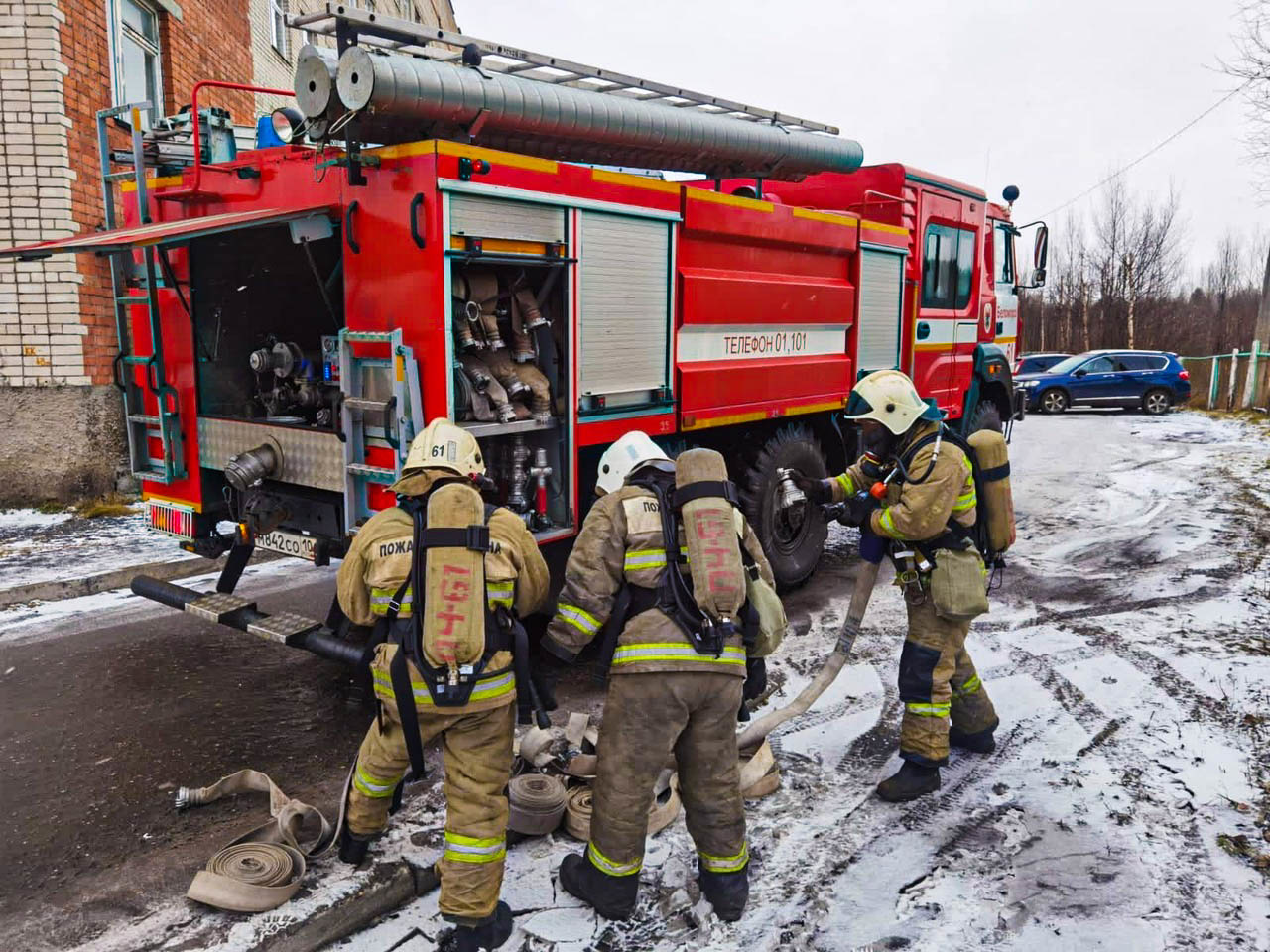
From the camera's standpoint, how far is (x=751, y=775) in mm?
3756

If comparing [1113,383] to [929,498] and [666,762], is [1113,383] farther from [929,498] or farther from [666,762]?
[666,762]

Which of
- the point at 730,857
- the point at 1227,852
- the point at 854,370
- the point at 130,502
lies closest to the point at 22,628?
the point at 130,502

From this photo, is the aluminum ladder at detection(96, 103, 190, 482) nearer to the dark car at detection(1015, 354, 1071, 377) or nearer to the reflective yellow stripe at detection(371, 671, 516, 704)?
the reflective yellow stripe at detection(371, 671, 516, 704)

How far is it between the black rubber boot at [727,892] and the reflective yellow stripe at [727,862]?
0.02m

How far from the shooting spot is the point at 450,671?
2.79 m

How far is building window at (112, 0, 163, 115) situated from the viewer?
8.68 metres

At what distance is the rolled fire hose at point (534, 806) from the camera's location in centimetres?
343

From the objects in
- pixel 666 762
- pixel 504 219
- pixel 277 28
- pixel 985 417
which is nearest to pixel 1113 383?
pixel 985 417

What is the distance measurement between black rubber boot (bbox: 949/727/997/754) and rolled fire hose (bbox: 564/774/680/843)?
139 cm

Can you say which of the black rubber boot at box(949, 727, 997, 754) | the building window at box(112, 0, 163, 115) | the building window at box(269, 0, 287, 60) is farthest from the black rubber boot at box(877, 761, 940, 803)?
the building window at box(269, 0, 287, 60)

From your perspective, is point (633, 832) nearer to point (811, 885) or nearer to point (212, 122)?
point (811, 885)

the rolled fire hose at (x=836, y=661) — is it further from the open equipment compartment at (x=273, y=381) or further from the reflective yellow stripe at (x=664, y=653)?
the open equipment compartment at (x=273, y=381)

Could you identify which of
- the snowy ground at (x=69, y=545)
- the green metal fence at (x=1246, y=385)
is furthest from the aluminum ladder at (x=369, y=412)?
the green metal fence at (x=1246, y=385)

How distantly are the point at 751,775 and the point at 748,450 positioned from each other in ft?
9.10
